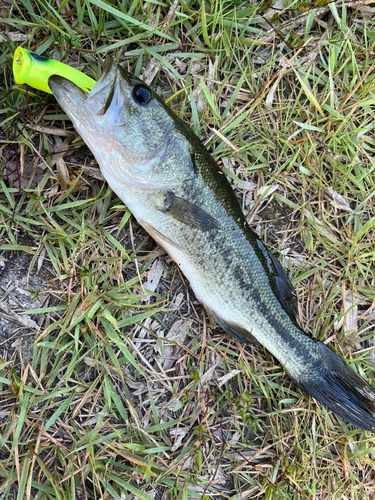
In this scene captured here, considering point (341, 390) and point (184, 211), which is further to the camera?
point (341, 390)

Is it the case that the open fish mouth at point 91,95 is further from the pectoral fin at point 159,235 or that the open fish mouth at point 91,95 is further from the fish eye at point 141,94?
the pectoral fin at point 159,235

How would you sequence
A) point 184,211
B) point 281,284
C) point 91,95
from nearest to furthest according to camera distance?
point 91,95 < point 184,211 < point 281,284

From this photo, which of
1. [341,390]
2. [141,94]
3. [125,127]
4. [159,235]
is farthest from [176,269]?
[341,390]

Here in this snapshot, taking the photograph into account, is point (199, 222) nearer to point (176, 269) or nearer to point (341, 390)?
point (176, 269)

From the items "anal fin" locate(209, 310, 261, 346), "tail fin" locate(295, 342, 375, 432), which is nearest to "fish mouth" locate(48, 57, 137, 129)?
"anal fin" locate(209, 310, 261, 346)

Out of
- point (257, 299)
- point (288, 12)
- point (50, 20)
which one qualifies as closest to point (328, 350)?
point (257, 299)

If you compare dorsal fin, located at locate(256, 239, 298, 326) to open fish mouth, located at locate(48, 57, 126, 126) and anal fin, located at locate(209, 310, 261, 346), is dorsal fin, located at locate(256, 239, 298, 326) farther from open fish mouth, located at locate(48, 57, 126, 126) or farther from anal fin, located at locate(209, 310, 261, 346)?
open fish mouth, located at locate(48, 57, 126, 126)
